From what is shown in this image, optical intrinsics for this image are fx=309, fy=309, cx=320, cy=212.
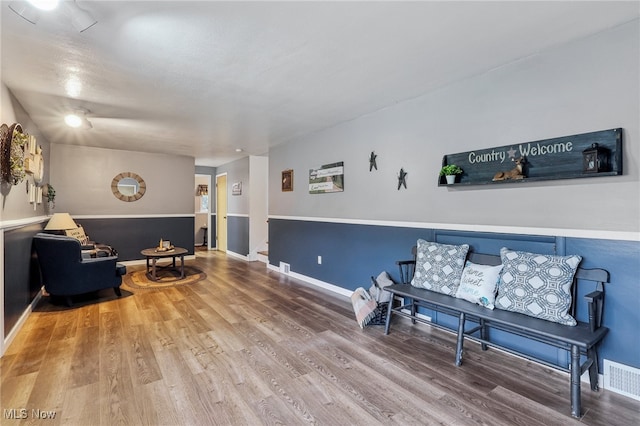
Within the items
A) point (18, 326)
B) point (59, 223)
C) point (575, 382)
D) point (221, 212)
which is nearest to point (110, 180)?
point (59, 223)

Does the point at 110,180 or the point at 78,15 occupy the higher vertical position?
the point at 78,15

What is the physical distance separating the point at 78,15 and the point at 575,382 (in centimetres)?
350

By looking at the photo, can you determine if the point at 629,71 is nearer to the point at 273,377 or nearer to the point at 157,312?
the point at 273,377

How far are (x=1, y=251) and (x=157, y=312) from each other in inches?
57.6

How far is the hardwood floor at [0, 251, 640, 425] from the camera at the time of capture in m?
1.78

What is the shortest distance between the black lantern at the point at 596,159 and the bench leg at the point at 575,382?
113 cm

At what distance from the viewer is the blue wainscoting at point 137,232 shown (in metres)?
5.93

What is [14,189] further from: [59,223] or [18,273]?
[59,223]

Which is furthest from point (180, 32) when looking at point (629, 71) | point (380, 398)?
point (629, 71)

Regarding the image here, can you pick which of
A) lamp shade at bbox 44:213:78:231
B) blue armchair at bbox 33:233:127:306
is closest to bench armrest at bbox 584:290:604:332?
blue armchair at bbox 33:233:127:306

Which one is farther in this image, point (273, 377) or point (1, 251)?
point (1, 251)

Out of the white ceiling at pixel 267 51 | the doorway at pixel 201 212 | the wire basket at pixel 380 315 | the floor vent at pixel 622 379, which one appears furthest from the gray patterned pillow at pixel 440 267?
the doorway at pixel 201 212

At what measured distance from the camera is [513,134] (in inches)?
98.1

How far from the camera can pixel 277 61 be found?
242cm
